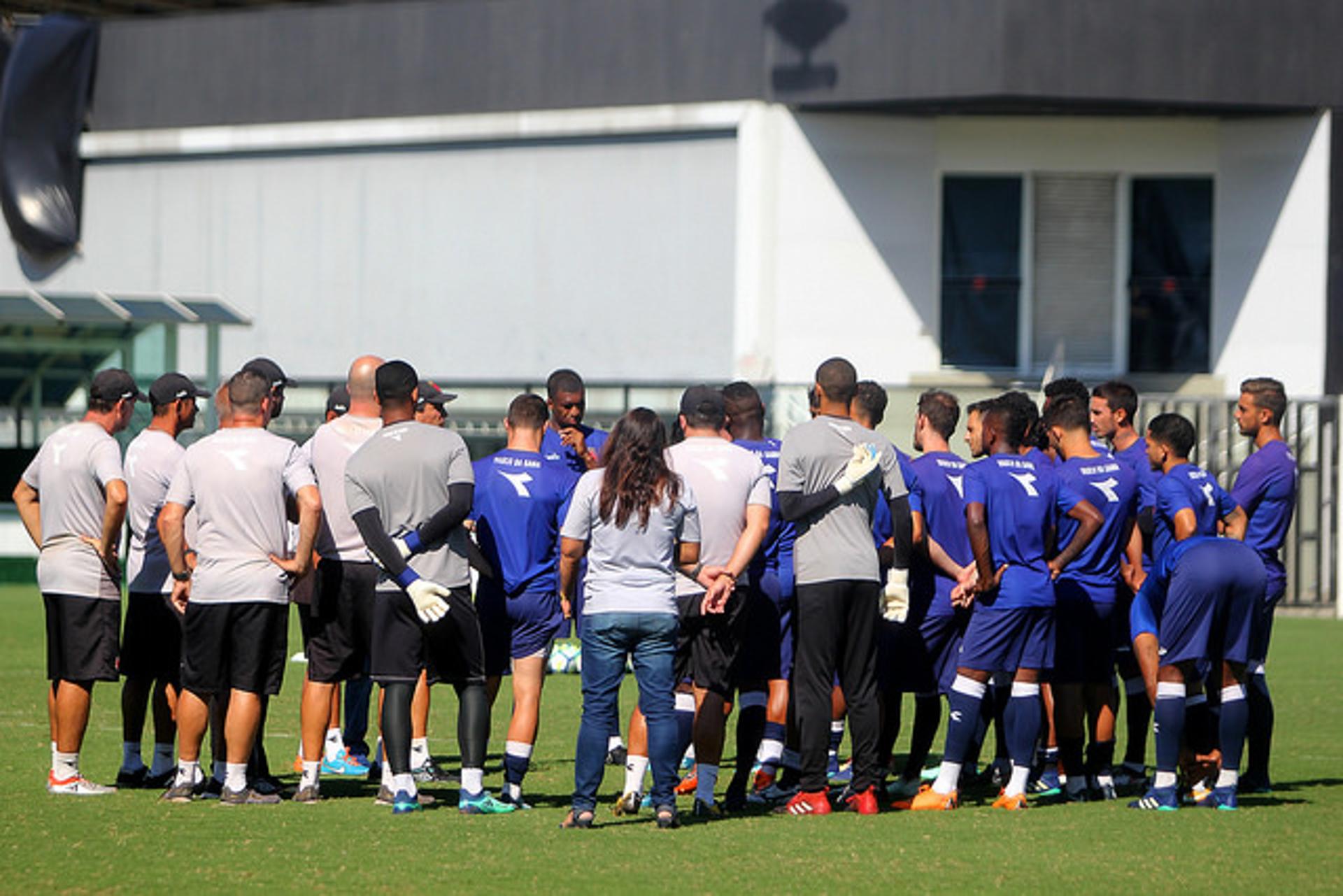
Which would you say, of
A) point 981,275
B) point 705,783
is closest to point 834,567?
point 705,783

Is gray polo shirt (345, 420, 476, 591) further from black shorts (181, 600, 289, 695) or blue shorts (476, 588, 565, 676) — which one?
black shorts (181, 600, 289, 695)

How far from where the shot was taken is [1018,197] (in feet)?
89.5

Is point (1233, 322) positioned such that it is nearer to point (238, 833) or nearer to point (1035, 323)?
point (1035, 323)

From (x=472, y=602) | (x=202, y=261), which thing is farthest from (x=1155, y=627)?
(x=202, y=261)

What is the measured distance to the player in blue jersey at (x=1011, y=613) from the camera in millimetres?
10469

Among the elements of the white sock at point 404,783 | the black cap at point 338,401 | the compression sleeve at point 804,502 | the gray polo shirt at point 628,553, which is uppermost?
the black cap at point 338,401

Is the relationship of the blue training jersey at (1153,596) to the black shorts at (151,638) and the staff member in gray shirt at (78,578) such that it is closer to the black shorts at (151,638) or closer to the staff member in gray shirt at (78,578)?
the black shorts at (151,638)

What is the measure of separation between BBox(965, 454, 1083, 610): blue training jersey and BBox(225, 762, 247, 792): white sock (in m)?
3.79

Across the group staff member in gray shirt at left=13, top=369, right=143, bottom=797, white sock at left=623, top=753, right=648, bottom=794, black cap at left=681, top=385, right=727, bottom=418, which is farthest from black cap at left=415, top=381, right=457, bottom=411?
white sock at left=623, top=753, right=648, bottom=794

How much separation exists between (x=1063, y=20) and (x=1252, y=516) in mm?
15128

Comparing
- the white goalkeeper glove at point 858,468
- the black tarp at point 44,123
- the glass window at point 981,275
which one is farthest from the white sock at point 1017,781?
the black tarp at point 44,123

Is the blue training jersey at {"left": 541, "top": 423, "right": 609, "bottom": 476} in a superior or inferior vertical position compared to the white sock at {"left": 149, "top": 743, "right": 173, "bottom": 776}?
superior

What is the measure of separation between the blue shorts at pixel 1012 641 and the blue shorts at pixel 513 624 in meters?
2.16

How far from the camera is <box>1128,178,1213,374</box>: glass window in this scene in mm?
27203
